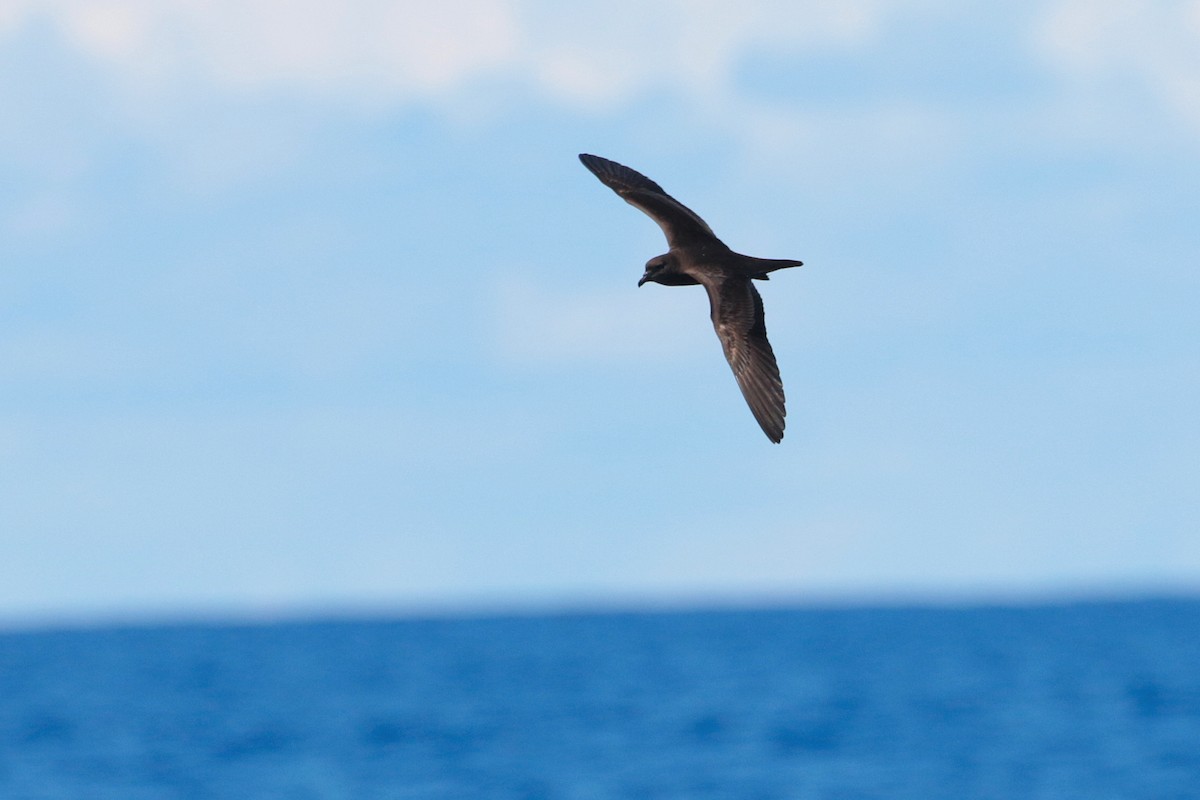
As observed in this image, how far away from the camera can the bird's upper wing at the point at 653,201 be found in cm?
1700

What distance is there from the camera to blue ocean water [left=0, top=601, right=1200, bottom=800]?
2479 inches

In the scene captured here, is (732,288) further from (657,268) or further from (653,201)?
(653,201)

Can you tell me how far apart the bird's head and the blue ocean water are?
43832mm

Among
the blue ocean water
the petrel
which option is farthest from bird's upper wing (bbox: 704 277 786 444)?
the blue ocean water

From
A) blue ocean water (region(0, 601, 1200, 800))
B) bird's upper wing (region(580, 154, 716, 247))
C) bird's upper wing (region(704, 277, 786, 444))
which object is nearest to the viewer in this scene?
bird's upper wing (region(704, 277, 786, 444))

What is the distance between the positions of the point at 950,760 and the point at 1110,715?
17930 mm

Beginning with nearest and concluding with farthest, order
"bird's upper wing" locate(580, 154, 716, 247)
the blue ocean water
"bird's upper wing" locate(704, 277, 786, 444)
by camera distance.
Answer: "bird's upper wing" locate(704, 277, 786, 444)
"bird's upper wing" locate(580, 154, 716, 247)
the blue ocean water

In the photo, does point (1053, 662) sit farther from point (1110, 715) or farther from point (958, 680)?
point (1110, 715)

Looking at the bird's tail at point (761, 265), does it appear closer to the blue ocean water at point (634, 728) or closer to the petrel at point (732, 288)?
the petrel at point (732, 288)

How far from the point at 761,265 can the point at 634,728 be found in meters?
69.4

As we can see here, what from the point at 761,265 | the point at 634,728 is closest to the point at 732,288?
the point at 761,265

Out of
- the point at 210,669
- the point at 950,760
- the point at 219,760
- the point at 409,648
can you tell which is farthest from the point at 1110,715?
the point at 409,648

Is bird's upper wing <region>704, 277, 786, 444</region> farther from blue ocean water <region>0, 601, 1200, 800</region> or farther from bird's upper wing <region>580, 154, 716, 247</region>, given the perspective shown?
blue ocean water <region>0, 601, 1200, 800</region>

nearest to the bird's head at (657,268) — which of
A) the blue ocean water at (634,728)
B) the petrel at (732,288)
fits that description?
the petrel at (732,288)
